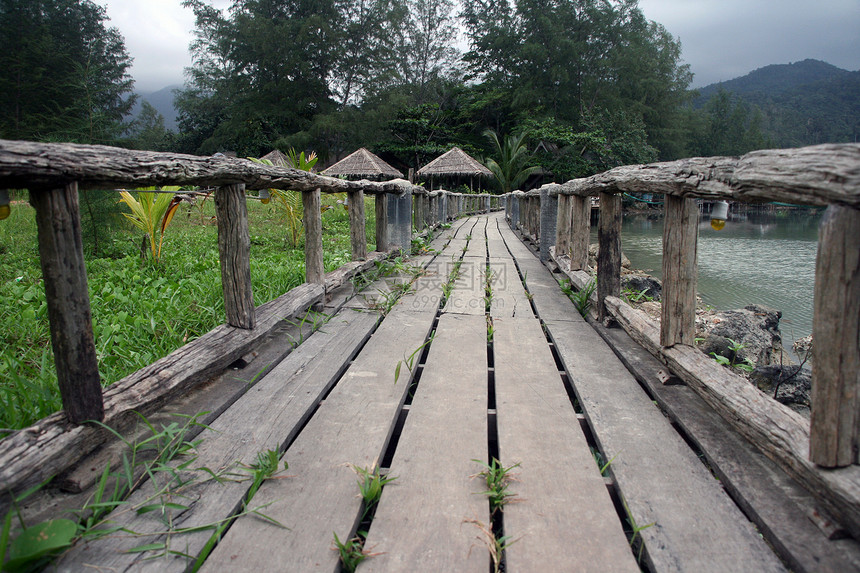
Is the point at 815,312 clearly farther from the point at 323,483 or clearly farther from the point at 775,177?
the point at 323,483

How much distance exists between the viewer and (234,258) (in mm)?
2363

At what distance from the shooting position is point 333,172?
18.7 m

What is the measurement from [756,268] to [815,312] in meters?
10.9

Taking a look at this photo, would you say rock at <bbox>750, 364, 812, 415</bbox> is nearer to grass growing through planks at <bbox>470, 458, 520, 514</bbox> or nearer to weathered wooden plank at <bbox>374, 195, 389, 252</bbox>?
grass growing through planks at <bbox>470, 458, 520, 514</bbox>

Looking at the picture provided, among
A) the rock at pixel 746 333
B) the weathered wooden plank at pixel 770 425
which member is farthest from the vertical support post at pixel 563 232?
the weathered wooden plank at pixel 770 425

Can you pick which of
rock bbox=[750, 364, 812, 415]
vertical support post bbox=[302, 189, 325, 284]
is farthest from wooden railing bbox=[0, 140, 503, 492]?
rock bbox=[750, 364, 812, 415]

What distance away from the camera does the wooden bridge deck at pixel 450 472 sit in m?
1.14

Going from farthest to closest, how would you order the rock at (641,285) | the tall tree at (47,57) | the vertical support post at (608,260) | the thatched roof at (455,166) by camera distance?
1. the thatched roof at (455,166)
2. the tall tree at (47,57)
3. the rock at (641,285)
4. the vertical support post at (608,260)

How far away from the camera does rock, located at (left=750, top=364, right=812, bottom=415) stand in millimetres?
3320

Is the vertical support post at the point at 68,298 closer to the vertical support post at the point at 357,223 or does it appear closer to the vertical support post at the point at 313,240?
the vertical support post at the point at 313,240

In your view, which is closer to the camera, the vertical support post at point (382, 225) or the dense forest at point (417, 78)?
the vertical support post at point (382, 225)

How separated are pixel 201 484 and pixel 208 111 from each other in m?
40.8

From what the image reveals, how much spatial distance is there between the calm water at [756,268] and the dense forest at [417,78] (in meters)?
11.0

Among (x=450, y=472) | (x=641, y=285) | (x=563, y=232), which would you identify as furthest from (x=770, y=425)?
(x=641, y=285)
